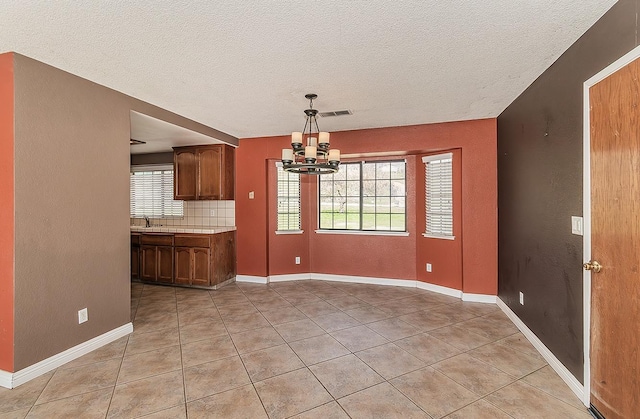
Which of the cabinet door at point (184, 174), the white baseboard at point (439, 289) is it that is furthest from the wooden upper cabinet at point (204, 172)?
the white baseboard at point (439, 289)

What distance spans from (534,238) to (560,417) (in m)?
1.47

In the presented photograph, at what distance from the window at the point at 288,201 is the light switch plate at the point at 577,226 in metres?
3.83

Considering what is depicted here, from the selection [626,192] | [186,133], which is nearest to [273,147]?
[186,133]

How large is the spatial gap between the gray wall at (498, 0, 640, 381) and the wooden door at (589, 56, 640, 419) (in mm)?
181

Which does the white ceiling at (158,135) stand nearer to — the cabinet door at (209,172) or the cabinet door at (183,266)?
the cabinet door at (209,172)

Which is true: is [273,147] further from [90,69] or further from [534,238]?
[534,238]

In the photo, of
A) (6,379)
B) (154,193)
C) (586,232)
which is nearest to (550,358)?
(586,232)

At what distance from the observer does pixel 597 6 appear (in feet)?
5.79

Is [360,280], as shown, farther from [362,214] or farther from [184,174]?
[184,174]

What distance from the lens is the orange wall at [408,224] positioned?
407cm

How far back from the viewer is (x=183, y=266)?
4812mm

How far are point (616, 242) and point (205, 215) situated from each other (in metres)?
5.31

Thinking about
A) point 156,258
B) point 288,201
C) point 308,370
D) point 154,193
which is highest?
point 154,193

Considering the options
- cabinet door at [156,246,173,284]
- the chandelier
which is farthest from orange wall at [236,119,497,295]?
the chandelier
